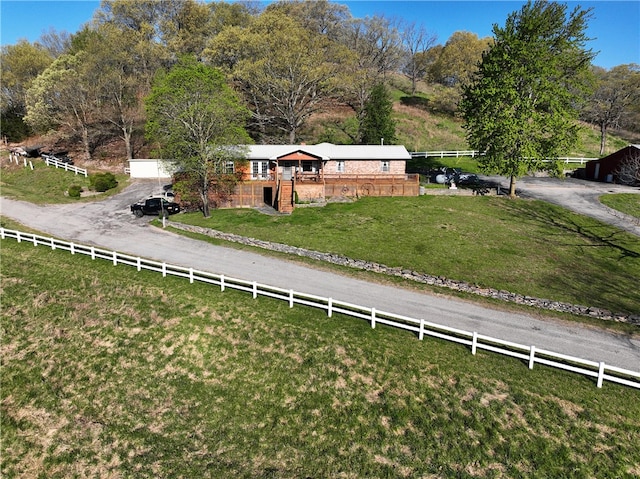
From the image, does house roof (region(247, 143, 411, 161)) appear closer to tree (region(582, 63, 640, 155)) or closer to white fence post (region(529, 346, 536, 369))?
white fence post (region(529, 346, 536, 369))

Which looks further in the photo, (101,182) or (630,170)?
(101,182)

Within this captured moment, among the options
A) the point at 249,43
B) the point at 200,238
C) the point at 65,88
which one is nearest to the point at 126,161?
the point at 65,88

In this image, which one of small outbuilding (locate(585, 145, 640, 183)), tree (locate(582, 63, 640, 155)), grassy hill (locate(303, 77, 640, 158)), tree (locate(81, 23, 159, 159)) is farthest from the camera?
grassy hill (locate(303, 77, 640, 158))

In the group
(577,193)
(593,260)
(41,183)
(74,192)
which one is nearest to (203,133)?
(74,192)

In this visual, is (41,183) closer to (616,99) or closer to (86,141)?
(86,141)

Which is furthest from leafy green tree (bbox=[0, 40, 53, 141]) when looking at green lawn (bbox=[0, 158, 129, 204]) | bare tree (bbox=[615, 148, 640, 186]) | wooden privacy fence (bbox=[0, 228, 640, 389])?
bare tree (bbox=[615, 148, 640, 186])

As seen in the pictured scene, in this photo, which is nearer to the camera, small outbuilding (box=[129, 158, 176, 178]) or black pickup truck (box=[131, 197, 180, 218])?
black pickup truck (box=[131, 197, 180, 218])

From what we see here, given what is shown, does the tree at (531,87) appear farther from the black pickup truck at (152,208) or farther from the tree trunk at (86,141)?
the tree trunk at (86,141)
